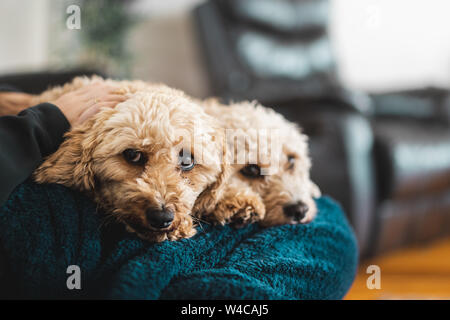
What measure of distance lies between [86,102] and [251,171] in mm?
440

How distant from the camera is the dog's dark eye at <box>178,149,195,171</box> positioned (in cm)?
82

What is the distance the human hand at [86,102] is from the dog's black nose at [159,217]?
270 mm

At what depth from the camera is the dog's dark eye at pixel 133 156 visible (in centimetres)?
79

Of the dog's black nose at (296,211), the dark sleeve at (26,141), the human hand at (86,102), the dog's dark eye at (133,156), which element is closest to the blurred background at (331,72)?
the human hand at (86,102)

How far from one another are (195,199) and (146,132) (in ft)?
0.61

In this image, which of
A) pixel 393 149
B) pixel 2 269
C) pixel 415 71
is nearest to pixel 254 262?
pixel 2 269

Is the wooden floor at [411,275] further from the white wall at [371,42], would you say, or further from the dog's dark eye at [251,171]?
the white wall at [371,42]

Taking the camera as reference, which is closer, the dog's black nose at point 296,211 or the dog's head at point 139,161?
the dog's head at point 139,161

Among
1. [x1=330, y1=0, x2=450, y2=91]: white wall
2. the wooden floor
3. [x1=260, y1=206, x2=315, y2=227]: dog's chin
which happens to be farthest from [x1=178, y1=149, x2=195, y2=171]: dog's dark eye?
[x1=330, y1=0, x2=450, y2=91]: white wall

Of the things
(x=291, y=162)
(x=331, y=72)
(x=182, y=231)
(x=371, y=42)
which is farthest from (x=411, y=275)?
(x=371, y=42)

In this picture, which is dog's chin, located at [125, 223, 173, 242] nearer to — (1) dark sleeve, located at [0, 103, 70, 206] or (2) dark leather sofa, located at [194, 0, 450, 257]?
(1) dark sleeve, located at [0, 103, 70, 206]

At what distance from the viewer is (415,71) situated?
395 cm

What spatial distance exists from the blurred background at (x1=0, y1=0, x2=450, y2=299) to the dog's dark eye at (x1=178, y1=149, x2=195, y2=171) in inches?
21.7
